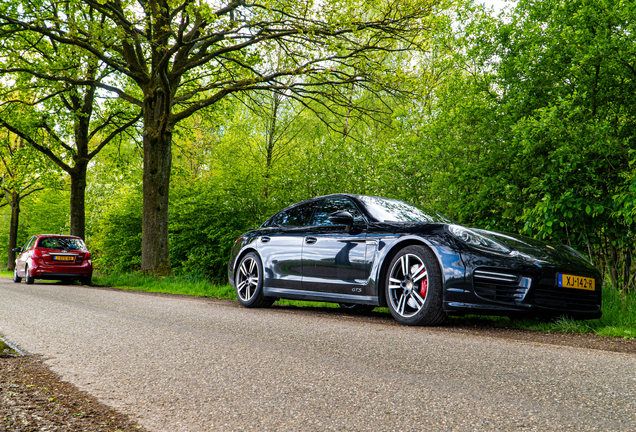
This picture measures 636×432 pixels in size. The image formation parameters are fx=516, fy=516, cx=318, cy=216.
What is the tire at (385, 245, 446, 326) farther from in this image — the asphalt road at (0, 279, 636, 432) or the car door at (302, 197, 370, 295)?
the car door at (302, 197, 370, 295)

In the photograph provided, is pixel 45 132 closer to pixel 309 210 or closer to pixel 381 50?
pixel 381 50

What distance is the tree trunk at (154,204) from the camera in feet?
44.4

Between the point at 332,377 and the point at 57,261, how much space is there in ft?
45.9

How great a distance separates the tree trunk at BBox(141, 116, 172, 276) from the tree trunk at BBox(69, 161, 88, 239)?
284 inches

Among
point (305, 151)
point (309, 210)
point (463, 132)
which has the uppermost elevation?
point (305, 151)

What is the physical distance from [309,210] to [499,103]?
344 cm

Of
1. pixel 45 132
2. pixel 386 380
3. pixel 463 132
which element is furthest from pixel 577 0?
pixel 45 132

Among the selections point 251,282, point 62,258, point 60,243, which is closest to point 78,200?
point 60,243

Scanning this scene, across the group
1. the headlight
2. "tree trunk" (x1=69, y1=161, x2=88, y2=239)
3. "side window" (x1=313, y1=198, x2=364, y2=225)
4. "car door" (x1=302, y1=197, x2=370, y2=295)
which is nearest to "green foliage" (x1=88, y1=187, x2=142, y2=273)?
"tree trunk" (x1=69, y1=161, x2=88, y2=239)

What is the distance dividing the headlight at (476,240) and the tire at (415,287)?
32 cm

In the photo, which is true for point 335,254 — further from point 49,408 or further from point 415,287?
point 49,408

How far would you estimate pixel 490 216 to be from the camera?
25.6ft

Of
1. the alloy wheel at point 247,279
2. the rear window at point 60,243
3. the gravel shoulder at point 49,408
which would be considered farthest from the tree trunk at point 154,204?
the gravel shoulder at point 49,408

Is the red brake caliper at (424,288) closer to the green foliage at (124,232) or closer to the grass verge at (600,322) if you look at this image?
the grass verge at (600,322)
